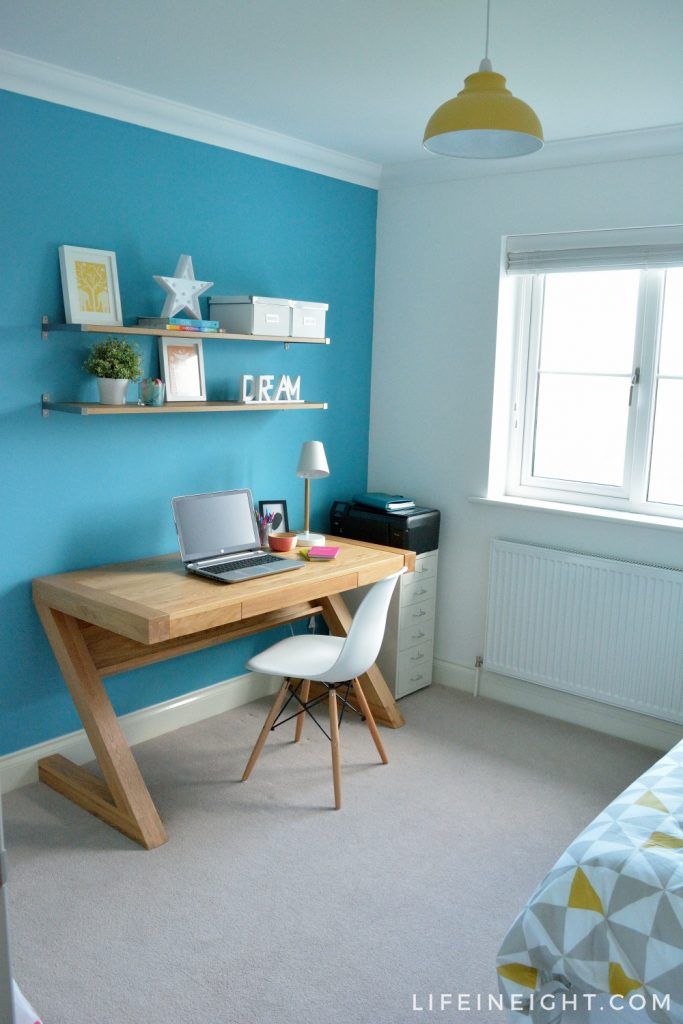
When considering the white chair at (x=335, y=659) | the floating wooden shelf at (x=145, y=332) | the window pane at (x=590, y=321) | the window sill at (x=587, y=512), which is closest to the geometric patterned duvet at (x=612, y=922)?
the white chair at (x=335, y=659)

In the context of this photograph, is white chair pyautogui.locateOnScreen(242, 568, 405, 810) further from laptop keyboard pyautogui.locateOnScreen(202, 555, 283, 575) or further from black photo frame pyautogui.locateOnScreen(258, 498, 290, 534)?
black photo frame pyautogui.locateOnScreen(258, 498, 290, 534)

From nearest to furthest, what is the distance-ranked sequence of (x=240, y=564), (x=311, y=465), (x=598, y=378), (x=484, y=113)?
(x=484, y=113)
(x=240, y=564)
(x=311, y=465)
(x=598, y=378)

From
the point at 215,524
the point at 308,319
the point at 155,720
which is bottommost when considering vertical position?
the point at 155,720

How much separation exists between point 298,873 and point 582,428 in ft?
7.42

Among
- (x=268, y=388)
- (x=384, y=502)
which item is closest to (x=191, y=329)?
(x=268, y=388)

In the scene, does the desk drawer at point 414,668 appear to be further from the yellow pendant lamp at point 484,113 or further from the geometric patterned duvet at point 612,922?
the yellow pendant lamp at point 484,113

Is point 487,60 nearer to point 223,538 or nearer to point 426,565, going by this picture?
point 223,538

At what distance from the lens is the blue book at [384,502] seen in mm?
3945

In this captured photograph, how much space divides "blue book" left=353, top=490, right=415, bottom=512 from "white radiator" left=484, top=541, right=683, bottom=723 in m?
0.47

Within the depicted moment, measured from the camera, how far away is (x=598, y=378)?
147 inches

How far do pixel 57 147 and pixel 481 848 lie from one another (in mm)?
2752

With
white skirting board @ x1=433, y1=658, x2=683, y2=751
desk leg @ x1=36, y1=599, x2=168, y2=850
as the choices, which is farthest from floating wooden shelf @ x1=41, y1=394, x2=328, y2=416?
white skirting board @ x1=433, y1=658, x2=683, y2=751

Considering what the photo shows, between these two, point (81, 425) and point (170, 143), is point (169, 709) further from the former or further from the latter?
point (170, 143)

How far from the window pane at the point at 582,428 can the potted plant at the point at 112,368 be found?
6.26 feet
